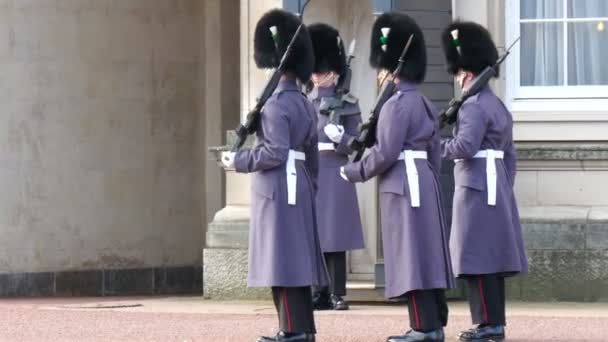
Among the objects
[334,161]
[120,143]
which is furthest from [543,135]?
[120,143]

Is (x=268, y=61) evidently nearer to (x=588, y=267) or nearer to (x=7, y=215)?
(x=588, y=267)

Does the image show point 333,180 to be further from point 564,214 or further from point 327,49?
point 564,214

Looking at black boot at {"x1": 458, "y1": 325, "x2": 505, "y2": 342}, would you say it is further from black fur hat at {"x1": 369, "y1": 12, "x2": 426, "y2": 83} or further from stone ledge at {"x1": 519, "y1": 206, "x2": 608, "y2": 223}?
stone ledge at {"x1": 519, "y1": 206, "x2": 608, "y2": 223}

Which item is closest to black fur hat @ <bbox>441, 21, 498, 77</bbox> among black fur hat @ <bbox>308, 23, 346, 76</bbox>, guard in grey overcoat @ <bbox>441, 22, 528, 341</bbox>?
guard in grey overcoat @ <bbox>441, 22, 528, 341</bbox>

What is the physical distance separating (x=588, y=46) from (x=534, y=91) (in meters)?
0.51

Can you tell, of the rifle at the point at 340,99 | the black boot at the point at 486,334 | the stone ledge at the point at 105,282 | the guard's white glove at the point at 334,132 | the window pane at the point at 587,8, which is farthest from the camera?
the stone ledge at the point at 105,282

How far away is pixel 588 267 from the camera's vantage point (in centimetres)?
1216

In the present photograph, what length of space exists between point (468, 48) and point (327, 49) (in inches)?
59.4

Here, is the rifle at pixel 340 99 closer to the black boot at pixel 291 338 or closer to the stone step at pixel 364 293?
the stone step at pixel 364 293

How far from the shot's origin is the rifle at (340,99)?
1142cm

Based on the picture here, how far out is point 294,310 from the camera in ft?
31.1

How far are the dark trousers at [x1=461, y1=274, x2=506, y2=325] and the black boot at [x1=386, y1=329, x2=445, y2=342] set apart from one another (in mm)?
460

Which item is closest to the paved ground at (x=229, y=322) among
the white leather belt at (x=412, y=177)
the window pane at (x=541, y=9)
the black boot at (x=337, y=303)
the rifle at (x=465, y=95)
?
the black boot at (x=337, y=303)

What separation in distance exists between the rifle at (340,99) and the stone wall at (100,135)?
3.14m
